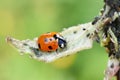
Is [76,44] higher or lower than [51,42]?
lower

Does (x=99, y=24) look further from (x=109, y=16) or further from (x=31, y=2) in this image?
(x=31, y=2)

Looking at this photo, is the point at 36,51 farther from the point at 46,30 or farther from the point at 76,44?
the point at 46,30

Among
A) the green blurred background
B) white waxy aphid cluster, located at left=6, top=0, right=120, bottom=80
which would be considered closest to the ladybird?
white waxy aphid cluster, located at left=6, top=0, right=120, bottom=80

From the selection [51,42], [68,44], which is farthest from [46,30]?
[68,44]

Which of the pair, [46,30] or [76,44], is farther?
[46,30]

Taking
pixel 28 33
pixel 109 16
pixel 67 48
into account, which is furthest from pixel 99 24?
pixel 28 33
